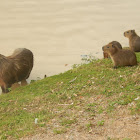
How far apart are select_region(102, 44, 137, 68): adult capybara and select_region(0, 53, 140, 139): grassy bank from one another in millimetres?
175

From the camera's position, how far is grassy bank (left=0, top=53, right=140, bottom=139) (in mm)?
4477

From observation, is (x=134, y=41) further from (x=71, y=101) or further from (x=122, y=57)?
(x=71, y=101)

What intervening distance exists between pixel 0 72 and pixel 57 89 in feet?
5.25

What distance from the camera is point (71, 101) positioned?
17.9 feet

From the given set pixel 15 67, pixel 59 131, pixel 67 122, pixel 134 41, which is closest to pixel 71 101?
pixel 67 122

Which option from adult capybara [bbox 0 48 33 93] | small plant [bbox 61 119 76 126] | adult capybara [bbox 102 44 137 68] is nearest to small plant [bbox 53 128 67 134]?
small plant [bbox 61 119 76 126]

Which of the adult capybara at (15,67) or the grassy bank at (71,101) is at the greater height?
the adult capybara at (15,67)

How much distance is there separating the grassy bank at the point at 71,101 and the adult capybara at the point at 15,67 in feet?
1.56

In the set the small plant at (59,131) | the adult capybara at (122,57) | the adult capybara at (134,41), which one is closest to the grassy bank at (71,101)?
the small plant at (59,131)

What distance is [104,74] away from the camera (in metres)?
6.61

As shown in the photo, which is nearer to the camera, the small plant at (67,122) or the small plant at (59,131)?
the small plant at (59,131)

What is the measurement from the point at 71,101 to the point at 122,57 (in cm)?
203

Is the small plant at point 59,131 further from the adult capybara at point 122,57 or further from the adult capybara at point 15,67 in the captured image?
the adult capybara at point 15,67

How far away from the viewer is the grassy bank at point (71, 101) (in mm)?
4477
